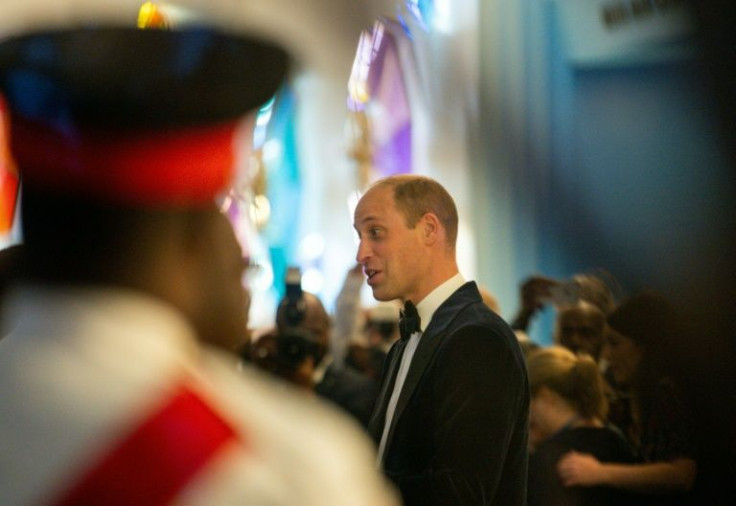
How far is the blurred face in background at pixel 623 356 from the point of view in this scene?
3.25 m

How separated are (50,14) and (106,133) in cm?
12

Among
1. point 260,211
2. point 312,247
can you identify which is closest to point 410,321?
point 260,211

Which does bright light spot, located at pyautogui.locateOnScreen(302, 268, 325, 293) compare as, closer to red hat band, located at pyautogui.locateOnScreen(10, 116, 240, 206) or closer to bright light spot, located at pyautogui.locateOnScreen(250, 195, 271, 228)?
bright light spot, located at pyautogui.locateOnScreen(250, 195, 271, 228)

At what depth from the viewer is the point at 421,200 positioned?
7.93 feet

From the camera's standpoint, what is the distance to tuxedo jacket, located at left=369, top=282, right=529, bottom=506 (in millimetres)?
2035

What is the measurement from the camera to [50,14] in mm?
803

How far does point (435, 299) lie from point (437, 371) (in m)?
0.26

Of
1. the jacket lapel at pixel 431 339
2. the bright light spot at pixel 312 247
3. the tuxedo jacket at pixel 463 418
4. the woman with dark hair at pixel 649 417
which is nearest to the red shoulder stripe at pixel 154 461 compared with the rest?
the tuxedo jacket at pixel 463 418

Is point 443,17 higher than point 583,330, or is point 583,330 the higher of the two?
point 443,17

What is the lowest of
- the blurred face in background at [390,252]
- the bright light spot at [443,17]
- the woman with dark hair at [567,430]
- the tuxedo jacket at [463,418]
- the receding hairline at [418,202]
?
the woman with dark hair at [567,430]

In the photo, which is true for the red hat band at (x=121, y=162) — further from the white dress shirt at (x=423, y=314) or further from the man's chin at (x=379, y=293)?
the man's chin at (x=379, y=293)

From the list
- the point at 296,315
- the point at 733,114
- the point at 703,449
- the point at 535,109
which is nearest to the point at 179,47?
the point at 703,449

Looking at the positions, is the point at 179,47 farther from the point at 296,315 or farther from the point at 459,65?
the point at 459,65

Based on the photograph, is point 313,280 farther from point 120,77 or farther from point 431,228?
point 120,77
